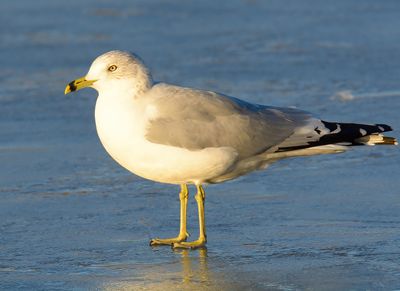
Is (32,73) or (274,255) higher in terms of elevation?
(32,73)

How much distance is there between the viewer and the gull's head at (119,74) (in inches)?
231

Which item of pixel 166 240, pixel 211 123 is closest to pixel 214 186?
pixel 211 123

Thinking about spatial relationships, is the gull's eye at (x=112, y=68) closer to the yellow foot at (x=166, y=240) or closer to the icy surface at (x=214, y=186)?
the icy surface at (x=214, y=186)

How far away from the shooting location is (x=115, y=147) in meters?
5.68

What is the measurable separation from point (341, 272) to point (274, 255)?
453 millimetres

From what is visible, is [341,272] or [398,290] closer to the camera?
[398,290]

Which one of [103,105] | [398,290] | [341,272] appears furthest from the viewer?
[103,105]

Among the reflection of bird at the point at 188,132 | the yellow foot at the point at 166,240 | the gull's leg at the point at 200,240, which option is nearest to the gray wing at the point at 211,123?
the reflection of bird at the point at 188,132

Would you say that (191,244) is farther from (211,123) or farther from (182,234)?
(211,123)

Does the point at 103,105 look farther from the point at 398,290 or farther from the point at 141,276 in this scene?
the point at 398,290

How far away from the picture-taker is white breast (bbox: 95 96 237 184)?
18.6 feet

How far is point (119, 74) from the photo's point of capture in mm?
5898

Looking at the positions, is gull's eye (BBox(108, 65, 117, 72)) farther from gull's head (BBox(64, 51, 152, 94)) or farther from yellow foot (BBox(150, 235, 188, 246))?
yellow foot (BBox(150, 235, 188, 246))

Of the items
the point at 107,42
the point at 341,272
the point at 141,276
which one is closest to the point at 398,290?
the point at 341,272
